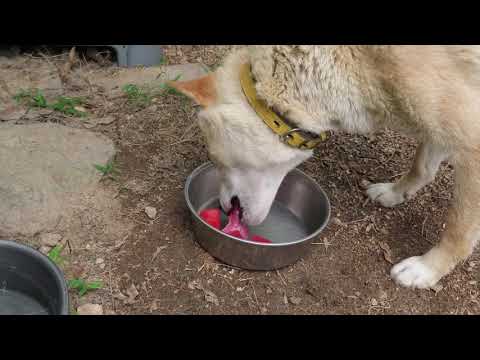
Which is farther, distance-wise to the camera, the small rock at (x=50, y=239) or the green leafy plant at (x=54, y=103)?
the green leafy plant at (x=54, y=103)

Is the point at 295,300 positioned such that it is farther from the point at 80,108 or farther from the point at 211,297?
the point at 80,108

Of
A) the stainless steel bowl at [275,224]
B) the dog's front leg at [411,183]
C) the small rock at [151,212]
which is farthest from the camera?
the dog's front leg at [411,183]

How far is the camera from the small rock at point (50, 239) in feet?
8.43

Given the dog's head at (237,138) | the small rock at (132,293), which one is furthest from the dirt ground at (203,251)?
the dog's head at (237,138)

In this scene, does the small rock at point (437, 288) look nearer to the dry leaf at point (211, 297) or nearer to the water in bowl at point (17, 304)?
the dry leaf at point (211, 297)

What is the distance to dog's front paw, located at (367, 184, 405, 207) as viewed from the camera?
10.2ft

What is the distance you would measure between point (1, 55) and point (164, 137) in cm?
171

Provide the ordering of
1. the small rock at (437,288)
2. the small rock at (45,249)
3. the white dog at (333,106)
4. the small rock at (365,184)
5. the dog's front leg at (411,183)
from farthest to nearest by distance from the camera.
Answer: the small rock at (365,184)
the dog's front leg at (411,183)
the small rock at (437,288)
the small rock at (45,249)
the white dog at (333,106)

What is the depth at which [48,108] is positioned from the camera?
3410 millimetres

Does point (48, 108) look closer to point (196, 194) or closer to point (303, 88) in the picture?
point (196, 194)

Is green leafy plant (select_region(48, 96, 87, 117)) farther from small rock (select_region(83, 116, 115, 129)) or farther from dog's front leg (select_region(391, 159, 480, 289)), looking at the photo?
dog's front leg (select_region(391, 159, 480, 289))

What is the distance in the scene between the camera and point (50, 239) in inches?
102

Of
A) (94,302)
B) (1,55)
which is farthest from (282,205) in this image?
(1,55)

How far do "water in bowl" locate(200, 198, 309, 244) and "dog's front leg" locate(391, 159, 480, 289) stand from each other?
1.99ft
